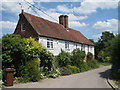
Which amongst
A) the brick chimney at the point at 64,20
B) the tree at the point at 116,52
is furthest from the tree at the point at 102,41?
the tree at the point at 116,52

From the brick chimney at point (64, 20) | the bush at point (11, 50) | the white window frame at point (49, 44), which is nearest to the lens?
the bush at point (11, 50)

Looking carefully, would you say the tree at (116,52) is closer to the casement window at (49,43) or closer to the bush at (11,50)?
the bush at (11,50)

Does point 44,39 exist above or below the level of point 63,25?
below

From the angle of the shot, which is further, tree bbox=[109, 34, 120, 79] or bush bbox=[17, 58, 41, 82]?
tree bbox=[109, 34, 120, 79]

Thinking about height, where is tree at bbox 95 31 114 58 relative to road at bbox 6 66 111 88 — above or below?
above

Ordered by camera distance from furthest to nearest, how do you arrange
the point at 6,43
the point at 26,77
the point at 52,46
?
the point at 52,46 < the point at 26,77 < the point at 6,43

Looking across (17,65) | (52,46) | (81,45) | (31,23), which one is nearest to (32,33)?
(31,23)

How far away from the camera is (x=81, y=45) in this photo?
26031 millimetres

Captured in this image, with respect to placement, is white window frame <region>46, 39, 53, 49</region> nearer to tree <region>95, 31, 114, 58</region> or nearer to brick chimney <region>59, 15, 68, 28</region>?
brick chimney <region>59, 15, 68, 28</region>

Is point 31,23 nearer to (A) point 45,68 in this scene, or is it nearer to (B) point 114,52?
(A) point 45,68

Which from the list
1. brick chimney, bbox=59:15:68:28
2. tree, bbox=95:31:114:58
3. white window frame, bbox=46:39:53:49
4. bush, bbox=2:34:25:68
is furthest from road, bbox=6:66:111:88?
tree, bbox=95:31:114:58

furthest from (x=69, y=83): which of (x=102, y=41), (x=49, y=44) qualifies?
(x=102, y=41)

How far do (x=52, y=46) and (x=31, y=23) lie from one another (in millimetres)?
4316

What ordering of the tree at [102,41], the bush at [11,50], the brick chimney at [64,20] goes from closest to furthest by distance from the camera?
the bush at [11,50], the brick chimney at [64,20], the tree at [102,41]
